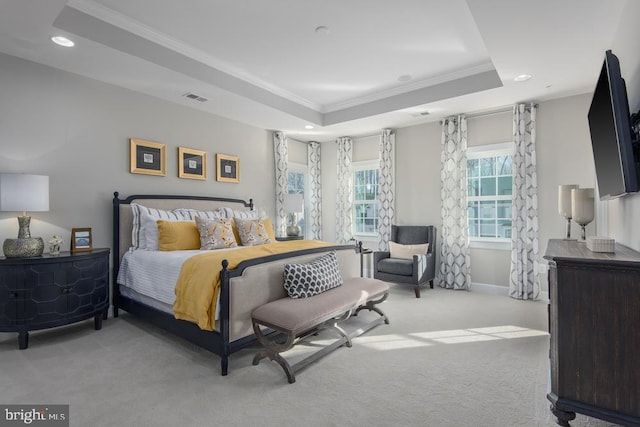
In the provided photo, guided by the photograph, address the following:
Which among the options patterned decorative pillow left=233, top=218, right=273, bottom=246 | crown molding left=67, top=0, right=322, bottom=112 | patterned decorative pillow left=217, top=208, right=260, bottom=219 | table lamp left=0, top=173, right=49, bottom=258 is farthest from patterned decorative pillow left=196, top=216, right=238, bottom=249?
crown molding left=67, top=0, right=322, bottom=112

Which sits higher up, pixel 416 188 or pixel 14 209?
pixel 416 188

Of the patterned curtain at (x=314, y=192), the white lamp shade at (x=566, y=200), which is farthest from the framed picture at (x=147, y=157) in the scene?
the white lamp shade at (x=566, y=200)

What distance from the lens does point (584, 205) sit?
2695 millimetres

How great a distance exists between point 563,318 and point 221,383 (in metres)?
2.16

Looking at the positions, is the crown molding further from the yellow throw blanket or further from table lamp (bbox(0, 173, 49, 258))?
the yellow throw blanket

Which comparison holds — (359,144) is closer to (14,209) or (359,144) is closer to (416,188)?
(416,188)

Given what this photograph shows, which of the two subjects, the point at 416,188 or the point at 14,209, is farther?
the point at 416,188

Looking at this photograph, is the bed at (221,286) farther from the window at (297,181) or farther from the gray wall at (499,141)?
the window at (297,181)

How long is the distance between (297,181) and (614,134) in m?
5.10

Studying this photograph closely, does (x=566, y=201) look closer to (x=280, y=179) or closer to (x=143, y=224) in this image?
(x=280, y=179)

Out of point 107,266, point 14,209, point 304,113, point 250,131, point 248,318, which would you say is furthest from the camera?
point 250,131

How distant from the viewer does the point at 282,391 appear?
2.11 m

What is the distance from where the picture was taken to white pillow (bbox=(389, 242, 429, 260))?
4.84m

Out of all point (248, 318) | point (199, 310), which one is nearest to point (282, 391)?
point (248, 318)
